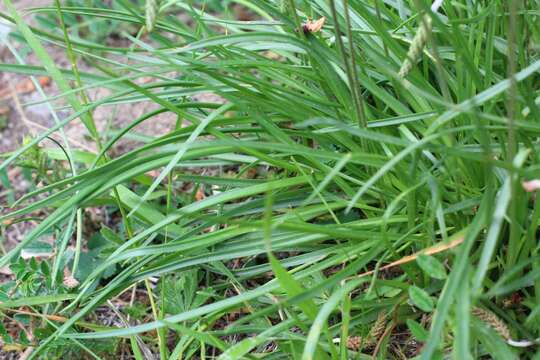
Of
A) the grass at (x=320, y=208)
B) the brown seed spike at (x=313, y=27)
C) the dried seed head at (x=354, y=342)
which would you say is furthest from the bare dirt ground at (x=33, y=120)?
the dried seed head at (x=354, y=342)

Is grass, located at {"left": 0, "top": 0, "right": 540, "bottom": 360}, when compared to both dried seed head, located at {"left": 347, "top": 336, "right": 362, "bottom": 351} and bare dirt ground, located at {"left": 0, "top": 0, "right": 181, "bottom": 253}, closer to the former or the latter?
dried seed head, located at {"left": 347, "top": 336, "right": 362, "bottom": 351}

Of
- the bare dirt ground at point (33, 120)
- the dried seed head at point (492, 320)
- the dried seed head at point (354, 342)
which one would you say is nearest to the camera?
the dried seed head at point (492, 320)

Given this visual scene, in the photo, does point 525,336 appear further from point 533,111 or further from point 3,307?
point 3,307

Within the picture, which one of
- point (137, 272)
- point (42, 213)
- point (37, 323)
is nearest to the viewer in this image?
point (137, 272)

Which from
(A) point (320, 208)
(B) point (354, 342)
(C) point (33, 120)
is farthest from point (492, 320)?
(C) point (33, 120)

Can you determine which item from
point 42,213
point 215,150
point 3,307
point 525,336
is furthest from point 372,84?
point 42,213

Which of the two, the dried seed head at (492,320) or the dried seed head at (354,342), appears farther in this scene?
the dried seed head at (354,342)

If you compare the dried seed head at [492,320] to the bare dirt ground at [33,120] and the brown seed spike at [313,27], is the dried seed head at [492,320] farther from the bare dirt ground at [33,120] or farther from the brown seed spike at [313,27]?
the bare dirt ground at [33,120]

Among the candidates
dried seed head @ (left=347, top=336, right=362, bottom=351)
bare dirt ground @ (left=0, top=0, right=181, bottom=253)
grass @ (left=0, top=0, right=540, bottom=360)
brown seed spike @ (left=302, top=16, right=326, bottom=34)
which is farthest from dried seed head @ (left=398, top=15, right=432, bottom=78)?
bare dirt ground @ (left=0, top=0, right=181, bottom=253)
